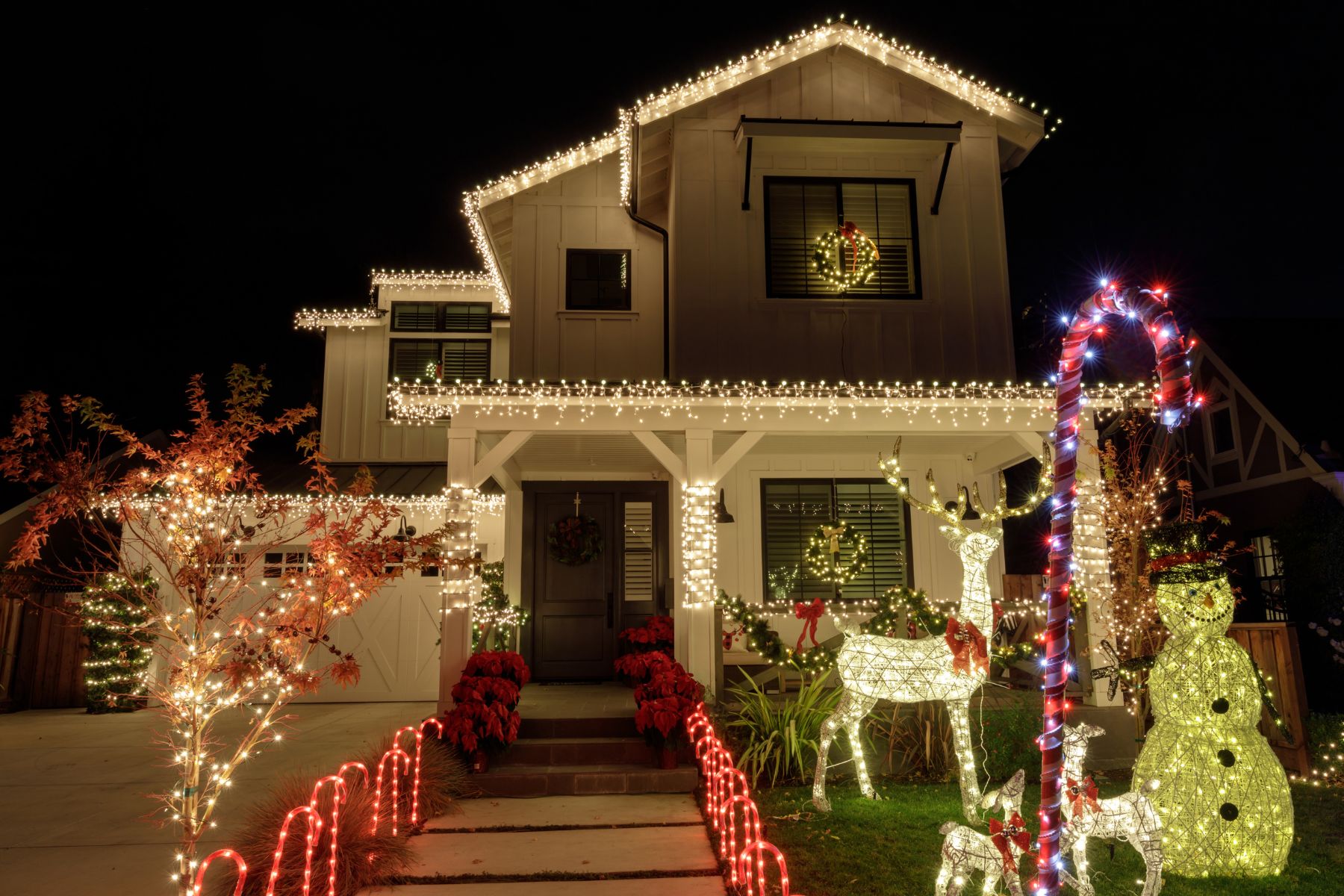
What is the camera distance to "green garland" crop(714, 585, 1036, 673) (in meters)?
7.16

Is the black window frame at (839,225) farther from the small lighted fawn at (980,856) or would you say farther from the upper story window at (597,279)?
the small lighted fawn at (980,856)

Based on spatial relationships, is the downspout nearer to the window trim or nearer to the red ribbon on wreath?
the window trim

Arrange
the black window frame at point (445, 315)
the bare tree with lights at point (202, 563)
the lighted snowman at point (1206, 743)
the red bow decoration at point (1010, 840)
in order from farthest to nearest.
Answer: the black window frame at point (445, 315) → the lighted snowman at point (1206, 743) → the bare tree with lights at point (202, 563) → the red bow decoration at point (1010, 840)

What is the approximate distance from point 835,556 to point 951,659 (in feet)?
15.0

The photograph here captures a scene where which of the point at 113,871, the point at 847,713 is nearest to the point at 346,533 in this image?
the point at 113,871

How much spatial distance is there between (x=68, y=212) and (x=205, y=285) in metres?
3.89

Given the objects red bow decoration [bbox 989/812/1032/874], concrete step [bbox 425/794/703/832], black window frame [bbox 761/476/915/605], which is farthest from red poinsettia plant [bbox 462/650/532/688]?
red bow decoration [bbox 989/812/1032/874]

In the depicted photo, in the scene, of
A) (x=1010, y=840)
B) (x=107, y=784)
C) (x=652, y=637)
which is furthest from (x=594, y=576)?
(x=1010, y=840)

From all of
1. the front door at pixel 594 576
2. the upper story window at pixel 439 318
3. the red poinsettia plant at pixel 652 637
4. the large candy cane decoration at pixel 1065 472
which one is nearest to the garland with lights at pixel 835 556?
the red poinsettia plant at pixel 652 637

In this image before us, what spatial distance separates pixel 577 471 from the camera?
1196cm

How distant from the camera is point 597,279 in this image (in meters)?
11.1

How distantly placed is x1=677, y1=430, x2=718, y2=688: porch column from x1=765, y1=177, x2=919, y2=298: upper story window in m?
2.48

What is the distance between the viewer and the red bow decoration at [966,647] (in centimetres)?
594

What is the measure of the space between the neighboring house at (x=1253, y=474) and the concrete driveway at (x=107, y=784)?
45.9 ft
